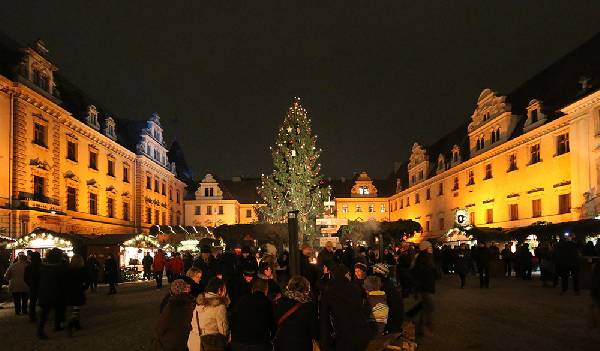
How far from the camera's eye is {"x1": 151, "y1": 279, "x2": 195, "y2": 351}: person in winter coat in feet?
21.8

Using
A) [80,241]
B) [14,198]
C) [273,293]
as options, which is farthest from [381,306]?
[14,198]

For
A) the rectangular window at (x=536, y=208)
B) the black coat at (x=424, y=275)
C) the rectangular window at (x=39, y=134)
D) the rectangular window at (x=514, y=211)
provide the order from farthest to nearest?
the rectangular window at (x=514, y=211), the rectangular window at (x=536, y=208), the rectangular window at (x=39, y=134), the black coat at (x=424, y=275)

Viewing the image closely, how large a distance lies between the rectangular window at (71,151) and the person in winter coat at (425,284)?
1297 inches

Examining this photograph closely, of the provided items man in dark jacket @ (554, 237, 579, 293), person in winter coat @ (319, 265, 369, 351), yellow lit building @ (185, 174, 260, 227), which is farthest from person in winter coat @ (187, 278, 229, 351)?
yellow lit building @ (185, 174, 260, 227)

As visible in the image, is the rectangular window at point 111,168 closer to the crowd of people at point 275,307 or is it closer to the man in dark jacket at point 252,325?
the crowd of people at point 275,307

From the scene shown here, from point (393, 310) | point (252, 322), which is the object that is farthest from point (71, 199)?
point (252, 322)

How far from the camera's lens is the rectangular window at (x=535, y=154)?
37.1m

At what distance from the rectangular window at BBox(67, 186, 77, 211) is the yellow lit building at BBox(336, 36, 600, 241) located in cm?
2828

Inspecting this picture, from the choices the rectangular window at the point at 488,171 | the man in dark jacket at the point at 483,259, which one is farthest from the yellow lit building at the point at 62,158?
the rectangular window at the point at 488,171

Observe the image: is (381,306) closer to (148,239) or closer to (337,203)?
(148,239)

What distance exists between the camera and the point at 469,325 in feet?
42.4

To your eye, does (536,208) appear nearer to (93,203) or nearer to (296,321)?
(93,203)

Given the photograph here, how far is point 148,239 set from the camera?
1305 inches

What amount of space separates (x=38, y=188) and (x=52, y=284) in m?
25.4
